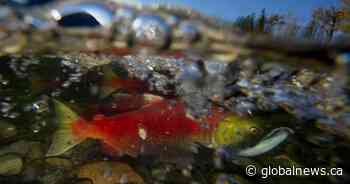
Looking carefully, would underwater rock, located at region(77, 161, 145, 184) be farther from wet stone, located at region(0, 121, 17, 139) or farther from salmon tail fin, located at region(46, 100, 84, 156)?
wet stone, located at region(0, 121, 17, 139)

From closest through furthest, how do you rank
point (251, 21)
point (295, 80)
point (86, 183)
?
point (251, 21)
point (86, 183)
point (295, 80)

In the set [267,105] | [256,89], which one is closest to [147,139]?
[256,89]

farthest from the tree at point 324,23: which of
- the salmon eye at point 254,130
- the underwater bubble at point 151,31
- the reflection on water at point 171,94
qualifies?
the salmon eye at point 254,130

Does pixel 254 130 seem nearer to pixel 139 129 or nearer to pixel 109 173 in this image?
pixel 139 129

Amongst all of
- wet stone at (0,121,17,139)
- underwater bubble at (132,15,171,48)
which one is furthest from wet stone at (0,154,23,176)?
underwater bubble at (132,15,171,48)

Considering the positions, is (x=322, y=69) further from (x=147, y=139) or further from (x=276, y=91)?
(x=147, y=139)

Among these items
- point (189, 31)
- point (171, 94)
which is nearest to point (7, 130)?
point (171, 94)
